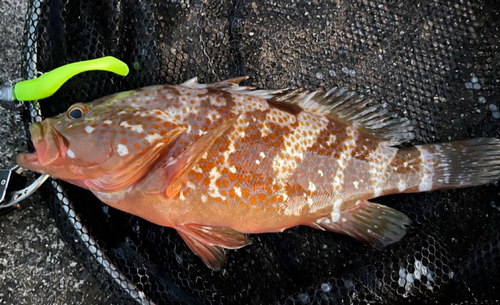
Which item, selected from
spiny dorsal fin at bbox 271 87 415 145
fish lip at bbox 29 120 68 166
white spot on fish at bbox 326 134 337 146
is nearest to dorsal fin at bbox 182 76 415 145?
spiny dorsal fin at bbox 271 87 415 145

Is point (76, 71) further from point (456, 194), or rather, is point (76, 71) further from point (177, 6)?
point (456, 194)

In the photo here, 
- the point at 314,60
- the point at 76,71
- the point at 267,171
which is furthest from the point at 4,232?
the point at 314,60

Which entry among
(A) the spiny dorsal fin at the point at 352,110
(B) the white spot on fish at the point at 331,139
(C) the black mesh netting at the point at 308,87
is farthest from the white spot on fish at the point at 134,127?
(B) the white spot on fish at the point at 331,139

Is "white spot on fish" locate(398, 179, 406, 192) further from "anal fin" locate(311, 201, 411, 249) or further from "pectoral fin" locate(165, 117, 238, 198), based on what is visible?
"pectoral fin" locate(165, 117, 238, 198)

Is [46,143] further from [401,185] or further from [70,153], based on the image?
[401,185]

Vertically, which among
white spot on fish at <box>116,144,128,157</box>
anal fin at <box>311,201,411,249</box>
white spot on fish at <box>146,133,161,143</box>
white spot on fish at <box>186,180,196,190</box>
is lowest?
anal fin at <box>311,201,411,249</box>

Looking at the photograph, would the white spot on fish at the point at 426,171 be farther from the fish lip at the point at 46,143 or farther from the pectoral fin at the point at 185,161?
the fish lip at the point at 46,143
